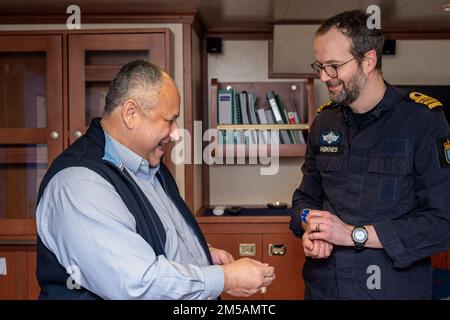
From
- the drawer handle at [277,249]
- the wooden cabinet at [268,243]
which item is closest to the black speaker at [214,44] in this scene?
the wooden cabinet at [268,243]

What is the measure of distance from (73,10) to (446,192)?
2.22 meters

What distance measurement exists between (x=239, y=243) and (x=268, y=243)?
0.58ft

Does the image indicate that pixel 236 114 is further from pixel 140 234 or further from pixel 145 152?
pixel 140 234

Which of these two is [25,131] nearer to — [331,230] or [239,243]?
[239,243]

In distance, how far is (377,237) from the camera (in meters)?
1.39

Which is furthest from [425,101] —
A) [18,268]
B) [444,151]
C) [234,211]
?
[18,268]

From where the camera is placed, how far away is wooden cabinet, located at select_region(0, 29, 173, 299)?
8.70 feet

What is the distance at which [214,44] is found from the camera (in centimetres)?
339

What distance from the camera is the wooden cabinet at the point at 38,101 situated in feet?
8.70

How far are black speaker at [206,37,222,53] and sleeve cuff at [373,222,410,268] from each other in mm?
2301

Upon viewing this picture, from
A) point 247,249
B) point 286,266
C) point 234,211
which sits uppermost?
point 234,211

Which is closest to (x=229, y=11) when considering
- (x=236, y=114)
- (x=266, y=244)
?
(x=236, y=114)

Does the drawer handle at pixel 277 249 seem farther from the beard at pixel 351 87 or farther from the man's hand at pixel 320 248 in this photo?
the beard at pixel 351 87

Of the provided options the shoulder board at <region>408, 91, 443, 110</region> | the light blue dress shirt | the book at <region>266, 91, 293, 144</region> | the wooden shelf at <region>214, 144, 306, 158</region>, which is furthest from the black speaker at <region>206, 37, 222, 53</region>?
the light blue dress shirt
